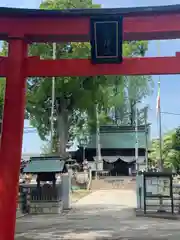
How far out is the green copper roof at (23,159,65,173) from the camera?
15.9 m

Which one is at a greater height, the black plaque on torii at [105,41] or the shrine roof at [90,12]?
the shrine roof at [90,12]

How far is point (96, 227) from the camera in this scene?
442 inches

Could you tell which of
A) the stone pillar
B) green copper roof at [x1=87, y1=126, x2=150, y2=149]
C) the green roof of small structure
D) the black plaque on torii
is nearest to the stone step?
green copper roof at [x1=87, y1=126, x2=150, y2=149]

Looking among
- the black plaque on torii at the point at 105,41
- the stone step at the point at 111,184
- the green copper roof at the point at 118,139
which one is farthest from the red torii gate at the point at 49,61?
the green copper roof at the point at 118,139

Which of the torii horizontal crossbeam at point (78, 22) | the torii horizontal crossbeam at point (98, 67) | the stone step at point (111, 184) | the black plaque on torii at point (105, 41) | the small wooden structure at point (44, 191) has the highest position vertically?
the torii horizontal crossbeam at point (78, 22)

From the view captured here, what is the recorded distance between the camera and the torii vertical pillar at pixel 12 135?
709 cm

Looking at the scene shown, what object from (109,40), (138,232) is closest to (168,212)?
(138,232)

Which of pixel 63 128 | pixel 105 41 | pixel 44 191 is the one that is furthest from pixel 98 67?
pixel 63 128

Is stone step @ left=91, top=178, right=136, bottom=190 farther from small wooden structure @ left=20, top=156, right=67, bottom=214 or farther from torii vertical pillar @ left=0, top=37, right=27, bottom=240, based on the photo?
torii vertical pillar @ left=0, top=37, right=27, bottom=240

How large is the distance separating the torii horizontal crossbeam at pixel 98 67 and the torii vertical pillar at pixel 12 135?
0.75ft

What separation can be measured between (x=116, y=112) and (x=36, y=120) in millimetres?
21373

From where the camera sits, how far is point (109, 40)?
7.50 metres

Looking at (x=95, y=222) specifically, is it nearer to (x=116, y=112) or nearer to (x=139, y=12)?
(x=139, y=12)

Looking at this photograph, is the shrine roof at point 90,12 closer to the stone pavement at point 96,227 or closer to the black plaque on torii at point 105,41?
the black plaque on torii at point 105,41
